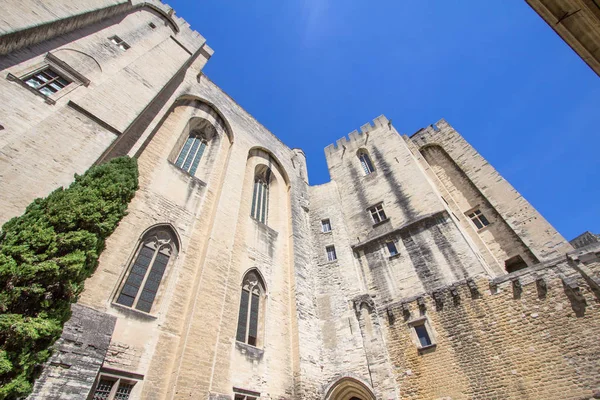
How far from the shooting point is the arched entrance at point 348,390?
887cm

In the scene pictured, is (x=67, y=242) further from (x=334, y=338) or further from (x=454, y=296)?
(x=454, y=296)

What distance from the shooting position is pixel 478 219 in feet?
44.5

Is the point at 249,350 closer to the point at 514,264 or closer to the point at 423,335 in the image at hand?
the point at 423,335

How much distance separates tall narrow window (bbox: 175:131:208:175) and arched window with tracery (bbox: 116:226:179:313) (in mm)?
3472

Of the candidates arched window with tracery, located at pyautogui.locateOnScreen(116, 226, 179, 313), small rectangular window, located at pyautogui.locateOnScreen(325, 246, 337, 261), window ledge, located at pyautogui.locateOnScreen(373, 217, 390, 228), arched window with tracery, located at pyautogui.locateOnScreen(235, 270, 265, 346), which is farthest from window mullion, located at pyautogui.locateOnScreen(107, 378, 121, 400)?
window ledge, located at pyautogui.locateOnScreen(373, 217, 390, 228)

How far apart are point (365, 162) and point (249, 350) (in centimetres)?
1218

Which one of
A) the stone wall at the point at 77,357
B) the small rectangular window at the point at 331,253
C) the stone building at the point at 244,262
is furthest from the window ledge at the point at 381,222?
the stone wall at the point at 77,357

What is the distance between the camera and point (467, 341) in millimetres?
8211

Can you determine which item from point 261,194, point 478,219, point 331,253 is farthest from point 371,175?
point 261,194

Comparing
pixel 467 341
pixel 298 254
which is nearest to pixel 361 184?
pixel 298 254

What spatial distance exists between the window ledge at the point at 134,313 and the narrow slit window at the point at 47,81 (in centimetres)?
567

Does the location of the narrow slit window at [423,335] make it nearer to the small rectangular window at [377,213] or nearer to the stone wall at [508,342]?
the stone wall at [508,342]

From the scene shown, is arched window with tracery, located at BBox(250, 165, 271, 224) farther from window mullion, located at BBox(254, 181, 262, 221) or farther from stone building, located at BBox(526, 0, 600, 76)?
stone building, located at BBox(526, 0, 600, 76)

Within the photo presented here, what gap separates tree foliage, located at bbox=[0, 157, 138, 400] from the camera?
3930mm
